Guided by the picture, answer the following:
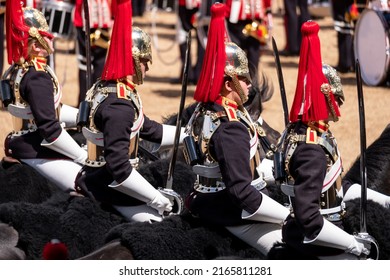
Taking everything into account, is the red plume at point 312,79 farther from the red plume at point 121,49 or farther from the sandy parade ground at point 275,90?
the sandy parade ground at point 275,90

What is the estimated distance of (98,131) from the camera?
19.0 feet

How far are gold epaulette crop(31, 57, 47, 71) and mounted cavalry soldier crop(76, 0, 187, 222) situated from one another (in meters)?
0.58

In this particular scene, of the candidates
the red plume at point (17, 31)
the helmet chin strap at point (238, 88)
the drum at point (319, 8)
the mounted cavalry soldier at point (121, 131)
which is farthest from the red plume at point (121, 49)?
the drum at point (319, 8)

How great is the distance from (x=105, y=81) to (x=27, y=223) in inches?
30.7

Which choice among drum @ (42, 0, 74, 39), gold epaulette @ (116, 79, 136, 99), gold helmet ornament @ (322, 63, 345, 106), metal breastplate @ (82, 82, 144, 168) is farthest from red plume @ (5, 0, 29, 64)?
drum @ (42, 0, 74, 39)

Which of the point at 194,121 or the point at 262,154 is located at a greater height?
the point at 194,121

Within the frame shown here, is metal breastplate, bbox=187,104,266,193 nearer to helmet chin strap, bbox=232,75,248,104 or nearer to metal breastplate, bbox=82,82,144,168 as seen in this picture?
helmet chin strap, bbox=232,75,248,104

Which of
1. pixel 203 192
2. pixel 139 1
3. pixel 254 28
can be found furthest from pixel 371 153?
pixel 139 1

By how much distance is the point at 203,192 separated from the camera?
534cm

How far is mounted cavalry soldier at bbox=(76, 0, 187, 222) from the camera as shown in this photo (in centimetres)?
566

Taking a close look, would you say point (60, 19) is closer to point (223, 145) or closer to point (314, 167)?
point (223, 145)

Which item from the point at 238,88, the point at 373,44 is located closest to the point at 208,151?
the point at 238,88

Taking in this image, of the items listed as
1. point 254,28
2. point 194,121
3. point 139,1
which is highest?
point 194,121

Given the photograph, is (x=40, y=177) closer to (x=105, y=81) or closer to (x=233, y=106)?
(x=105, y=81)
